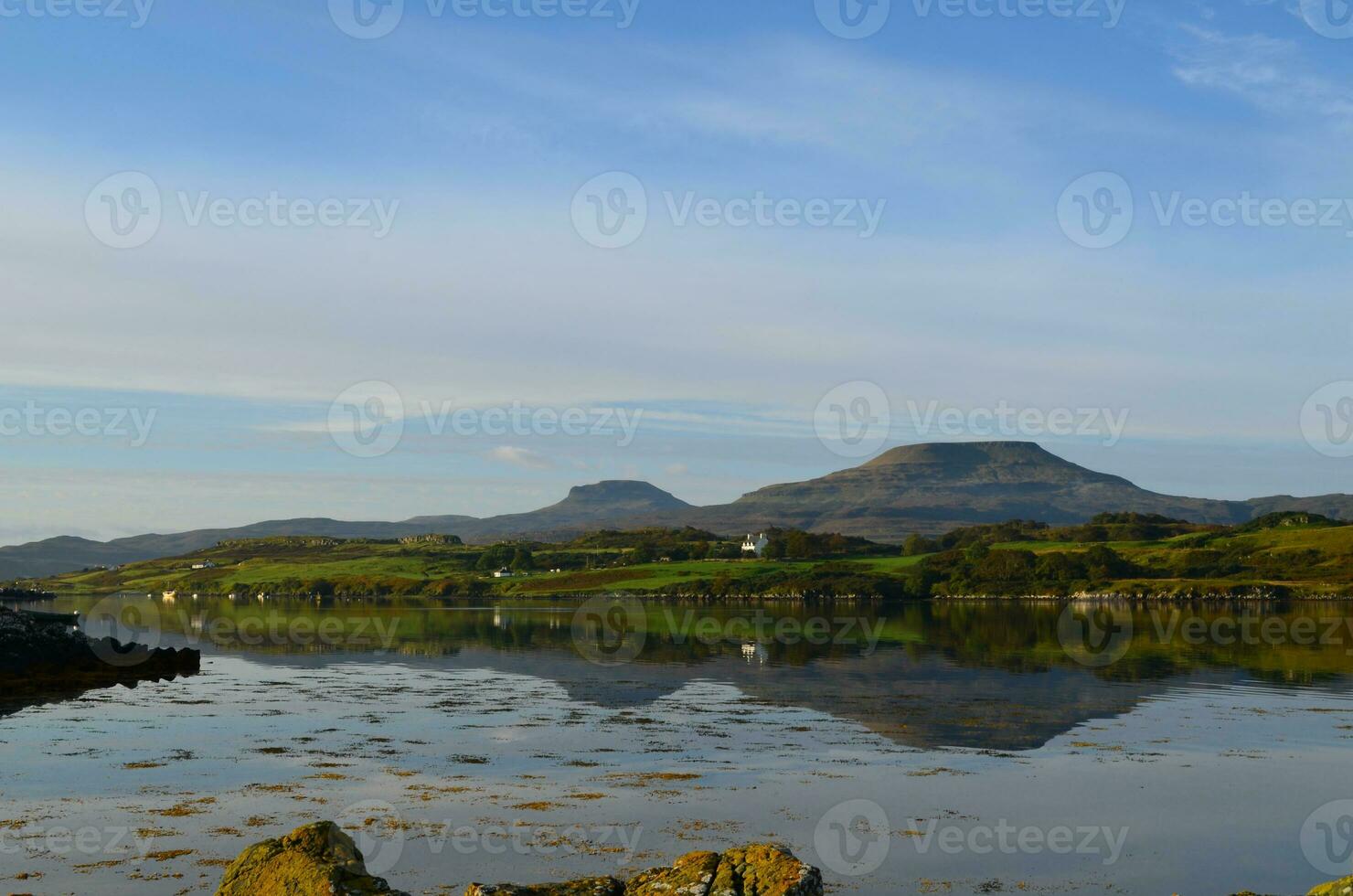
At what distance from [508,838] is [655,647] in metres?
58.9

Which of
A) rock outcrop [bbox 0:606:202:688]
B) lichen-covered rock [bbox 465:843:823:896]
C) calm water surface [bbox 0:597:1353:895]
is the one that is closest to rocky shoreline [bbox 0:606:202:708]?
rock outcrop [bbox 0:606:202:688]

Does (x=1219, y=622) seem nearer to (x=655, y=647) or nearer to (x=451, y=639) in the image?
(x=655, y=647)

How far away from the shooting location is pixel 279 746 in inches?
1468

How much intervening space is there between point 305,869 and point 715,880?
6.16m

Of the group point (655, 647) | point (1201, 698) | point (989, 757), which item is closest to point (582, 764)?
point (989, 757)

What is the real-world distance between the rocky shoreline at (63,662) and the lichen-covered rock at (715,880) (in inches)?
1734

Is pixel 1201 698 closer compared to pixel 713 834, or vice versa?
pixel 713 834
